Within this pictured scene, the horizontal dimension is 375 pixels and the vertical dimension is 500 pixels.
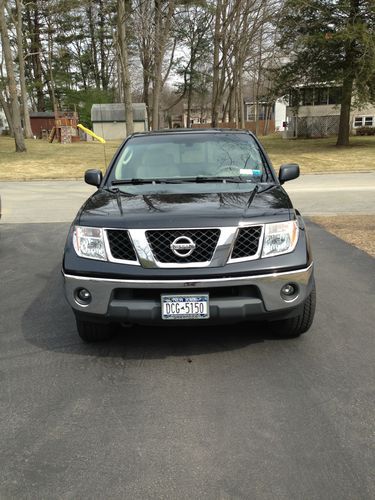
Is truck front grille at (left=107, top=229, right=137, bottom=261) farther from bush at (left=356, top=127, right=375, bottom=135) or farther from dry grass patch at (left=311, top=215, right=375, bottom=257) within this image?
bush at (left=356, top=127, right=375, bottom=135)

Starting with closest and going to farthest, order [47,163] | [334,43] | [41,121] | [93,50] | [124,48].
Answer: [124,48] < [47,163] < [334,43] < [41,121] < [93,50]

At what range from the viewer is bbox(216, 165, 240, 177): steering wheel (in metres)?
4.71

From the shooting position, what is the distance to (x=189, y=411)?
9.95ft

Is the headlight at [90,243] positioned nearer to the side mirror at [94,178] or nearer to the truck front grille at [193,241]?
the truck front grille at [193,241]

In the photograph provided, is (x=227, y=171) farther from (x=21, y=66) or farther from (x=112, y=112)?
(x=112, y=112)

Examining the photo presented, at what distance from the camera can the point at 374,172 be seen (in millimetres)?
18953

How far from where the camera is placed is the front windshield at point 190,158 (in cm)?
477

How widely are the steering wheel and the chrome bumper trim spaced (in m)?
1.47

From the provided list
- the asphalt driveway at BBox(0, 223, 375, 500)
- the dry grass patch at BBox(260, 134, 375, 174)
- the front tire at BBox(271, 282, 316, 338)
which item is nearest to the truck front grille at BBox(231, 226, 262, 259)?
the front tire at BBox(271, 282, 316, 338)

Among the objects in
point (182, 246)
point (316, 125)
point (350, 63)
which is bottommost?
point (316, 125)

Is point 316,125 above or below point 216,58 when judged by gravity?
below

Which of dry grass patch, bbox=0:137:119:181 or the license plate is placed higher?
the license plate

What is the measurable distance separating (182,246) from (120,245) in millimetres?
446

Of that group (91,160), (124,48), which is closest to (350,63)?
(124,48)
